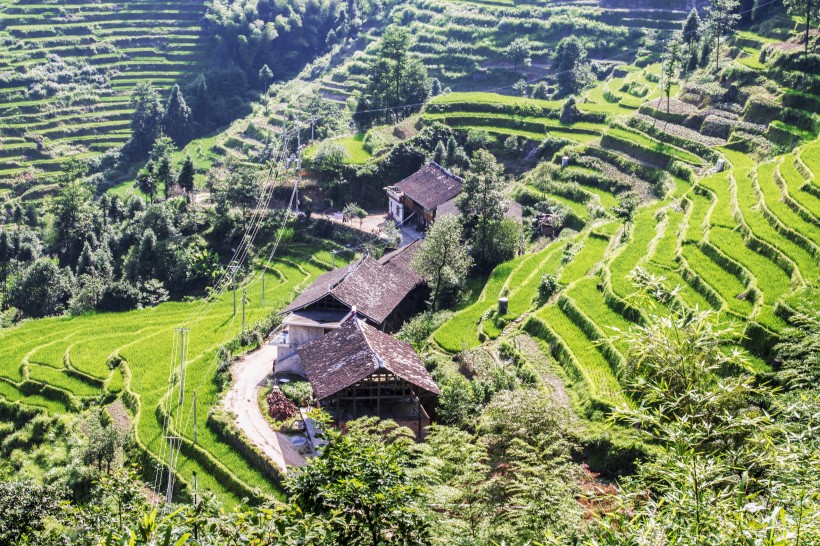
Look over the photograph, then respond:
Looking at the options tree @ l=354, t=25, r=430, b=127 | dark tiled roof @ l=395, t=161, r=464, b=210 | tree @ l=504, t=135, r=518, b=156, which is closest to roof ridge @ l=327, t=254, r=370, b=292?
dark tiled roof @ l=395, t=161, r=464, b=210

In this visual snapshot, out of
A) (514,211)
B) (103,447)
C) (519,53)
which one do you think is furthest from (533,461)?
(519,53)

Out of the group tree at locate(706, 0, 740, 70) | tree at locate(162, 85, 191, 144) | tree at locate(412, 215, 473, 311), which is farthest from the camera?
tree at locate(162, 85, 191, 144)

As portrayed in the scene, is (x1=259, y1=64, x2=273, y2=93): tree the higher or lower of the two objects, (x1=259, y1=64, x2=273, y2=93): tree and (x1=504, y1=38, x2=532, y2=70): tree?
the lower

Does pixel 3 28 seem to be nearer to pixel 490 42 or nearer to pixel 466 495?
pixel 490 42

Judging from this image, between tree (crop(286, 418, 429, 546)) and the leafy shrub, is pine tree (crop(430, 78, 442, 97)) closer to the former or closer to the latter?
the leafy shrub

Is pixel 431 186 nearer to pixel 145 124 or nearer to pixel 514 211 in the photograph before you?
pixel 514 211

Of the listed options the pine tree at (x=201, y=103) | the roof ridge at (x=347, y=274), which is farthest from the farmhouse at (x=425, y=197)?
the pine tree at (x=201, y=103)

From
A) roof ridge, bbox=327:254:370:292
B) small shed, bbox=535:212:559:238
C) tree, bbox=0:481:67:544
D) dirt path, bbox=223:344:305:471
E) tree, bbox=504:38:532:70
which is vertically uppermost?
tree, bbox=504:38:532:70
